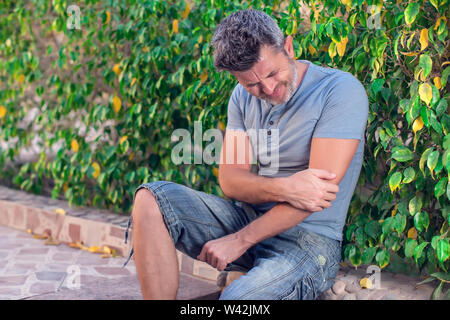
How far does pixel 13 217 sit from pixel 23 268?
1106mm

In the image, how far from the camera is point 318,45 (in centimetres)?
274

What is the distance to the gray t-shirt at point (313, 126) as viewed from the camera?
2.20 metres

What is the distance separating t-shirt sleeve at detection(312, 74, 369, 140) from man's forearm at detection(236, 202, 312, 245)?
11.8 inches

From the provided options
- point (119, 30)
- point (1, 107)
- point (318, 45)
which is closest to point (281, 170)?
point (318, 45)

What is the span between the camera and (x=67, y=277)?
3332 millimetres

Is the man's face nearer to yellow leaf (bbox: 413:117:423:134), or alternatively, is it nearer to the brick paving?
yellow leaf (bbox: 413:117:423:134)

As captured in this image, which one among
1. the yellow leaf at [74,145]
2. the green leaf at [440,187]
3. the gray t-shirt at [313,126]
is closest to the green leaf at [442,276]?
the green leaf at [440,187]

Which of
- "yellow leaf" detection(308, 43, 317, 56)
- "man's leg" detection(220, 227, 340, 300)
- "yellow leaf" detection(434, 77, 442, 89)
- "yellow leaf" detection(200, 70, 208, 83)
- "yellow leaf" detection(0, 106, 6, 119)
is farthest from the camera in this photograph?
"yellow leaf" detection(0, 106, 6, 119)

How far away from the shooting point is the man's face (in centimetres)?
221

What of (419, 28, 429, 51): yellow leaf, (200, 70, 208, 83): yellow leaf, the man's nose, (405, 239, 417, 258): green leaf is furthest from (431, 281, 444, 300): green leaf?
(200, 70, 208, 83): yellow leaf

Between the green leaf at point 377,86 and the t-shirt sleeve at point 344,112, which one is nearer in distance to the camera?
the t-shirt sleeve at point 344,112

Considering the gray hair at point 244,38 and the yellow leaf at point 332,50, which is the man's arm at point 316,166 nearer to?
the gray hair at point 244,38

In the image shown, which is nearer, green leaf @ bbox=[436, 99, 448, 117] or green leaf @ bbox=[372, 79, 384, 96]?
green leaf @ bbox=[436, 99, 448, 117]

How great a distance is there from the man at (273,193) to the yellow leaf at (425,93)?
251 mm
